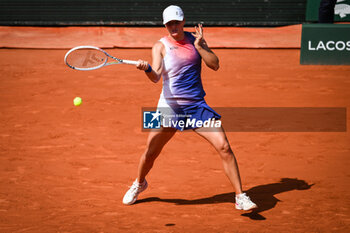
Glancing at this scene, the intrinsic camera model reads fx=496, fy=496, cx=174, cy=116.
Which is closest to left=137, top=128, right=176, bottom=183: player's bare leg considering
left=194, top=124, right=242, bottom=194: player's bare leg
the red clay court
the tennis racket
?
left=194, top=124, right=242, bottom=194: player's bare leg

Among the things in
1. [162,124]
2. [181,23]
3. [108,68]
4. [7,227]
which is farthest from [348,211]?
[108,68]

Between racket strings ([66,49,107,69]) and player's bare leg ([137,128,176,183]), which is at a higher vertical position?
racket strings ([66,49,107,69])

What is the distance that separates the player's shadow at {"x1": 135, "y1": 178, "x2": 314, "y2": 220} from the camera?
18.5ft

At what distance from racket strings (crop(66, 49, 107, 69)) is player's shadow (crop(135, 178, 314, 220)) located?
1.75 metres

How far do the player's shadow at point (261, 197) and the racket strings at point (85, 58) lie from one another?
1.75m

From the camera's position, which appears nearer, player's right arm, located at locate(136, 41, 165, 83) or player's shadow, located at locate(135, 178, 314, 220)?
player's right arm, located at locate(136, 41, 165, 83)

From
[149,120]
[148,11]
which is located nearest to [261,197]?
[149,120]

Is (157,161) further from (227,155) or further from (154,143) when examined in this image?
(227,155)

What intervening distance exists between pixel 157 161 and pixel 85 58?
6.27ft

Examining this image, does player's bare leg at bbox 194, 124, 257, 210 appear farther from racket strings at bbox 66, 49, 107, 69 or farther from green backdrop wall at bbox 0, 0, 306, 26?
green backdrop wall at bbox 0, 0, 306, 26

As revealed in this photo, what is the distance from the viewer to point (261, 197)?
5.92 metres

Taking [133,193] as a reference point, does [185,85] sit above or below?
above

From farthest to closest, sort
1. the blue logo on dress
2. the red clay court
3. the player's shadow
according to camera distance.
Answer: the blue logo on dress
the player's shadow
the red clay court

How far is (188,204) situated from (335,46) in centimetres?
932
